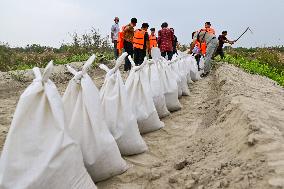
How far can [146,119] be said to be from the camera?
15.0 feet

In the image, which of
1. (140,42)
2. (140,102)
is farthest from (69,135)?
(140,42)

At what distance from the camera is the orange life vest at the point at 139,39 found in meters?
9.96

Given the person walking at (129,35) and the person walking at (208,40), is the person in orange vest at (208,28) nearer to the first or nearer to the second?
the person walking at (208,40)

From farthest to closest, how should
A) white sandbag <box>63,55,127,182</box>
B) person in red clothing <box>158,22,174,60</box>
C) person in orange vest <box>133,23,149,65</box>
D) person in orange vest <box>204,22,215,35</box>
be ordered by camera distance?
person in red clothing <box>158,22,174,60</box>, person in orange vest <box>204,22,215,35</box>, person in orange vest <box>133,23,149,65</box>, white sandbag <box>63,55,127,182</box>

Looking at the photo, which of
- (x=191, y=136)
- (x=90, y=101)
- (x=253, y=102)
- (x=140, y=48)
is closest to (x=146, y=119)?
(x=191, y=136)

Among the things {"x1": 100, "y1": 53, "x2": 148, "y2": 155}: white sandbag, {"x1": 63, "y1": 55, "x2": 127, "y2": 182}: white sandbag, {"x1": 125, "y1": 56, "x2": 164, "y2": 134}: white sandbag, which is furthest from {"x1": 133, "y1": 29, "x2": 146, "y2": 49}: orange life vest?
{"x1": 63, "y1": 55, "x2": 127, "y2": 182}: white sandbag

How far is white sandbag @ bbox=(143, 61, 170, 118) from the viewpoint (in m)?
5.35

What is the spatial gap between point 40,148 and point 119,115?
1218 mm

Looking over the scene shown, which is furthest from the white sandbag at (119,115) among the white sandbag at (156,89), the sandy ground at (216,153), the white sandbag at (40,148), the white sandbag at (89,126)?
the white sandbag at (156,89)

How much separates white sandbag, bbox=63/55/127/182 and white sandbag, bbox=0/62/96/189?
0.30m

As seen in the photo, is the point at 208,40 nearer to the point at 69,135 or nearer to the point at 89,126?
the point at 89,126

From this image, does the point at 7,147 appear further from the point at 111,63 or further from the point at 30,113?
the point at 111,63

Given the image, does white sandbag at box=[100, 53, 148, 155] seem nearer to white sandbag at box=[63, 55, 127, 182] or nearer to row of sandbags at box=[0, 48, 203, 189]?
row of sandbags at box=[0, 48, 203, 189]

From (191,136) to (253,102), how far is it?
792 mm
